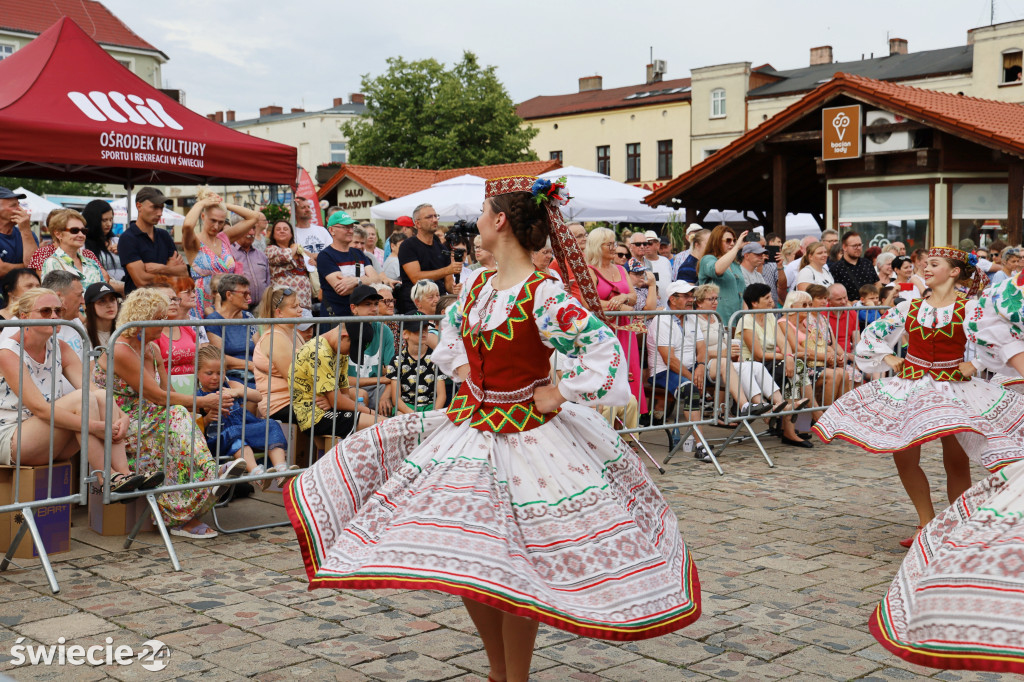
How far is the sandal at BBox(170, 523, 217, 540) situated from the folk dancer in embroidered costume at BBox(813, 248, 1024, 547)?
11.8 ft

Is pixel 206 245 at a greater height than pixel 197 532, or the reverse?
pixel 206 245

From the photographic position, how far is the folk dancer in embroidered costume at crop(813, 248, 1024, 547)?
5.73m

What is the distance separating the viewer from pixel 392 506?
3477 millimetres

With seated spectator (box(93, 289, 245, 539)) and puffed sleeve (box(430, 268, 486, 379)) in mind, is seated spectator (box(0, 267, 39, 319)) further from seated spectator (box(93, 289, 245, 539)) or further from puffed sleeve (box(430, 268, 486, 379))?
puffed sleeve (box(430, 268, 486, 379))

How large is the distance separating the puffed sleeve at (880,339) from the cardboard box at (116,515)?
436 centimetres

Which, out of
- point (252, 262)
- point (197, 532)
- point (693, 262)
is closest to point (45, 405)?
point (197, 532)

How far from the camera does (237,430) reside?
6.60m

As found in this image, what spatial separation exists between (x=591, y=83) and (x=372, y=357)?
2307 inches

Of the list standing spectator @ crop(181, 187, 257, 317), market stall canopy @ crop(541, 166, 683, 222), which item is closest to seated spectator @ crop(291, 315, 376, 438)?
standing spectator @ crop(181, 187, 257, 317)

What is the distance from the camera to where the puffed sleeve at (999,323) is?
17.1 feet

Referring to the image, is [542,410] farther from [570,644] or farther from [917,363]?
[917,363]

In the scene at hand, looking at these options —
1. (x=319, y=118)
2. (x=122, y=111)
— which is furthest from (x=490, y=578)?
(x=319, y=118)

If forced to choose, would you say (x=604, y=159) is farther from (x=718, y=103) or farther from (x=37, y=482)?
(x=37, y=482)

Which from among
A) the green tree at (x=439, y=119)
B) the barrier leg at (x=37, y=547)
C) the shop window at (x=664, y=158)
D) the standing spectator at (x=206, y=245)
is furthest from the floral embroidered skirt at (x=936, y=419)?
the shop window at (x=664, y=158)
